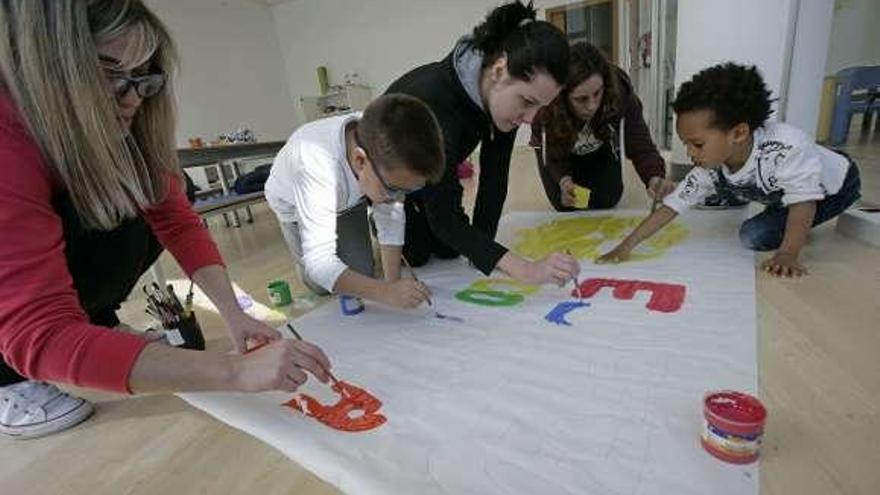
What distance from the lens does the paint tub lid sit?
61 cm

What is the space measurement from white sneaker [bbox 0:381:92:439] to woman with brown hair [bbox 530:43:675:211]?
4.74ft

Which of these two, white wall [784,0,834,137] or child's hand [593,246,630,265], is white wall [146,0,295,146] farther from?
white wall [784,0,834,137]

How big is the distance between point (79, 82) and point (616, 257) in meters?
1.27

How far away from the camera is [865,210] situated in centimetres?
148

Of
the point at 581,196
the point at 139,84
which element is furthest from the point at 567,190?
the point at 139,84

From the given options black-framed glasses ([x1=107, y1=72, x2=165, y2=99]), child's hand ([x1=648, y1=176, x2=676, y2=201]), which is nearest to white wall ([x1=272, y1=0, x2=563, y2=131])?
child's hand ([x1=648, y1=176, x2=676, y2=201])

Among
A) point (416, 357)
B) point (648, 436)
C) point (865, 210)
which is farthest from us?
point (865, 210)

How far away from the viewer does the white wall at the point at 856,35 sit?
12.6ft

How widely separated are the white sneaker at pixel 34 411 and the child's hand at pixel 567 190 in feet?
5.36

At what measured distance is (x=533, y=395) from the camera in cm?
82

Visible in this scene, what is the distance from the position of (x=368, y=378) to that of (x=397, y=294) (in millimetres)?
200

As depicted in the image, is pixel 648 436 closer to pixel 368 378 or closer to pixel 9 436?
pixel 368 378

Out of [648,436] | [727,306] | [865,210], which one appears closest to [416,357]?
[648,436]

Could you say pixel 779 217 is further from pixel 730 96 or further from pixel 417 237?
pixel 417 237
